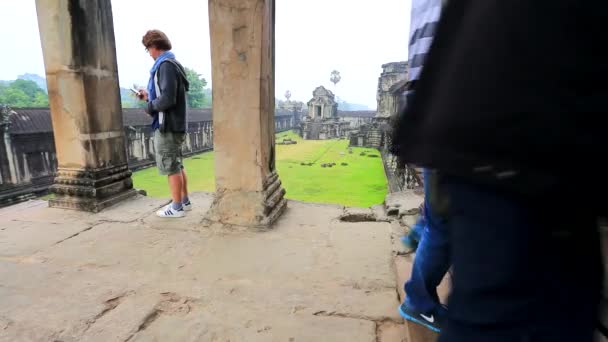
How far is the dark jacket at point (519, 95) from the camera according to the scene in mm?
523

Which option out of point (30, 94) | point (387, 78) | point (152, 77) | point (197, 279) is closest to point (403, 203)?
point (197, 279)

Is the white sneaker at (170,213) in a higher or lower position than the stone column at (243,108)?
lower

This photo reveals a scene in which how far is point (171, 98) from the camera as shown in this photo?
2.79 m

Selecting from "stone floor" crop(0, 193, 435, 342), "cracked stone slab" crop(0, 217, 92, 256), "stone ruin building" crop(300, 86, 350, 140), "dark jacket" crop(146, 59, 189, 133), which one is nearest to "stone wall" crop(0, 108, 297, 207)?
"cracked stone slab" crop(0, 217, 92, 256)

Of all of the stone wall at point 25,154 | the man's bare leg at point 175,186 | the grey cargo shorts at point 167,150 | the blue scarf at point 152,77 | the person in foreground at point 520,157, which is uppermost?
the blue scarf at point 152,77

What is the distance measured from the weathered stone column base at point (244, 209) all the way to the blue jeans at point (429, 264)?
1.50m

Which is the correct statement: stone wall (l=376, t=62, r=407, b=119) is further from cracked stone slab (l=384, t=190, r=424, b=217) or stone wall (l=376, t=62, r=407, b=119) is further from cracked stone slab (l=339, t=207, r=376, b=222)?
cracked stone slab (l=339, t=207, r=376, b=222)

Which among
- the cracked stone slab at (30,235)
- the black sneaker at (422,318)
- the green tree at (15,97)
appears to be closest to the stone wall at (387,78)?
the cracked stone slab at (30,235)

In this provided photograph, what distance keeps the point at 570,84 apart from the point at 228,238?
237cm

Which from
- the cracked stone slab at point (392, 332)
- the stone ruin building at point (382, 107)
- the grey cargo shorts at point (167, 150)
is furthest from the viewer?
the stone ruin building at point (382, 107)

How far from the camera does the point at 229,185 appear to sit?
9.14 ft

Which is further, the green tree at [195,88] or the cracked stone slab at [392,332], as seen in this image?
the green tree at [195,88]

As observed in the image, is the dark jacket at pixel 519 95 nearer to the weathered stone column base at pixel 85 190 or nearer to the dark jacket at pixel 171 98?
the dark jacket at pixel 171 98

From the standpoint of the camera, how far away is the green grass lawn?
40.6 feet
